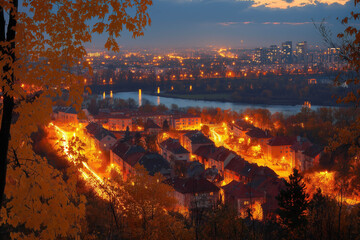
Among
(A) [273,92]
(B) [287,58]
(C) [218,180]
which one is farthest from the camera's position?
(B) [287,58]

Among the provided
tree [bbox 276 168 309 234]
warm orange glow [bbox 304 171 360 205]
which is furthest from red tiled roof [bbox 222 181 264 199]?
tree [bbox 276 168 309 234]

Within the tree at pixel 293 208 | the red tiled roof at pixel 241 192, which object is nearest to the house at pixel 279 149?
the red tiled roof at pixel 241 192

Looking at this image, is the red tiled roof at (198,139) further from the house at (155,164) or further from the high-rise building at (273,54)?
the high-rise building at (273,54)

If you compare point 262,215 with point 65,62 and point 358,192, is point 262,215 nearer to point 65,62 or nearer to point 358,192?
point 358,192

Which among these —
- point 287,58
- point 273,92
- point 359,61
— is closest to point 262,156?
point 359,61

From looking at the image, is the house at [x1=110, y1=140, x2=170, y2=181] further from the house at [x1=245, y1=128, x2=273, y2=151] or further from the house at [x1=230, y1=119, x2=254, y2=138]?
the house at [x1=230, y1=119, x2=254, y2=138]

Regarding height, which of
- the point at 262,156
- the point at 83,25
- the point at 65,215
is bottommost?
the point at 262,156

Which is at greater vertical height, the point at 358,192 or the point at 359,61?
the point at 359,61
